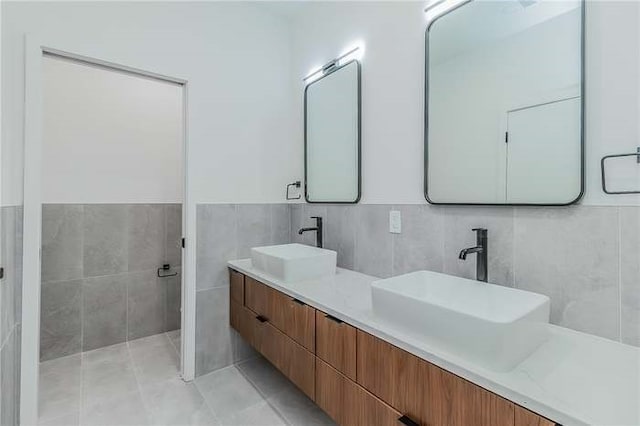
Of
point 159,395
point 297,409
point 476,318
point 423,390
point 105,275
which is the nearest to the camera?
point 476,318

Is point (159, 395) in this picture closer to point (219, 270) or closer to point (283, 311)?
point (219, 270)

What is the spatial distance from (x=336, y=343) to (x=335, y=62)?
1.79m

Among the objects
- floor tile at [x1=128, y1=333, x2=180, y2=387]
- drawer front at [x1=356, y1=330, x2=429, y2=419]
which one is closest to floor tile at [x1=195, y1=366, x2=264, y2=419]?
floor tile at [x1=128, y1=333, x2=180, y2=387]

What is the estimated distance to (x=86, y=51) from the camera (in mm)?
1699

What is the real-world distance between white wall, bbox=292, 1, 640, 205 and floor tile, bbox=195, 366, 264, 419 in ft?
4.78

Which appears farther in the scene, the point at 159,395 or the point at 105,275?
the point at 105,275

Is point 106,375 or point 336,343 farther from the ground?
point 336,343

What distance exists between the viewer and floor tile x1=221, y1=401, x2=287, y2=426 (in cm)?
167

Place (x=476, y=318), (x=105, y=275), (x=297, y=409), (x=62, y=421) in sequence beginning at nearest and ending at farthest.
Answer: (x=476, y=318), (x=62, y=421), (x=297, y=409), (x=105, y=275)

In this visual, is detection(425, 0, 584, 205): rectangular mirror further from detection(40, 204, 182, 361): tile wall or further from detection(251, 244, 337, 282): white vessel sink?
detection(40, 204, 182, 361): tile wall

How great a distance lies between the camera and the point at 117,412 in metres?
1.76

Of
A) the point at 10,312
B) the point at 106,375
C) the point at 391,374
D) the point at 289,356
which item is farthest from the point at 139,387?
the point at 391,374

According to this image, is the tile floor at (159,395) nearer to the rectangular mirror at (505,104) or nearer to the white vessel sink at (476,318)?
the white vessel sink at (476,318)

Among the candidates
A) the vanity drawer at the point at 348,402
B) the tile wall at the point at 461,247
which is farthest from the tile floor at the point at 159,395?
the vanity drawer at the point at 348,402
